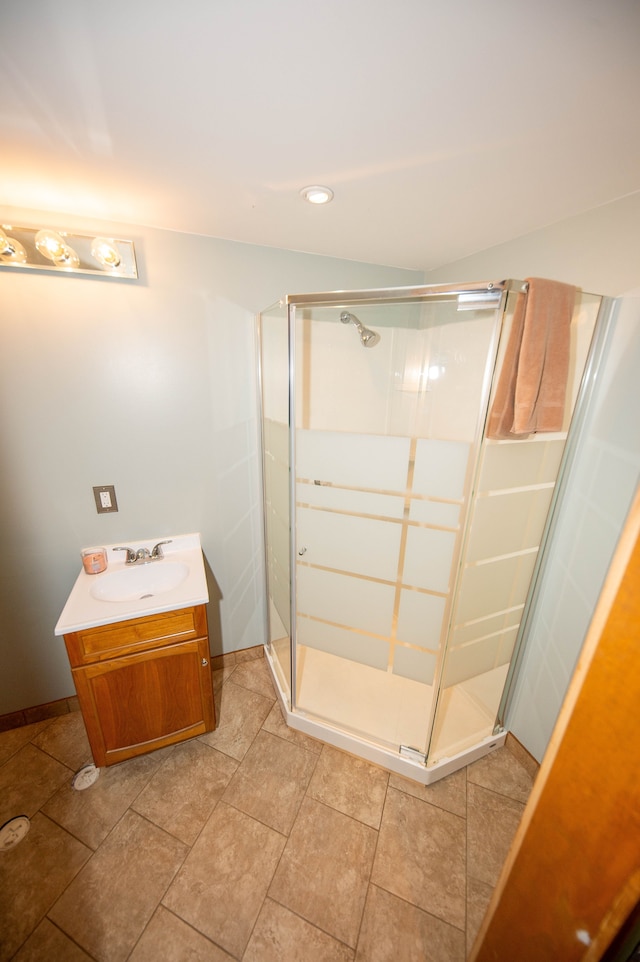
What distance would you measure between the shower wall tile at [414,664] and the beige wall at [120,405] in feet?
4.03

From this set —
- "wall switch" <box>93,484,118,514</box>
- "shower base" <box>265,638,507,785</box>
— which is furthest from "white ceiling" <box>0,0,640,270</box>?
"shower base" <box>265,638,507,785</box>

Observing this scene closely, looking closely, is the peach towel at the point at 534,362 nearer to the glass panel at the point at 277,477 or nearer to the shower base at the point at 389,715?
the glass panel at the point at 277,477

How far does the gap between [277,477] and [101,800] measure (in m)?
1.65

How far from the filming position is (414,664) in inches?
66.9

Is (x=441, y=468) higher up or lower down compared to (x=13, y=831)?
higher up

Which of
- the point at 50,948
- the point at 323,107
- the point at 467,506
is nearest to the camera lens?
the point at 323,107

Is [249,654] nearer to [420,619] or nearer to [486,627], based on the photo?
[420,619]

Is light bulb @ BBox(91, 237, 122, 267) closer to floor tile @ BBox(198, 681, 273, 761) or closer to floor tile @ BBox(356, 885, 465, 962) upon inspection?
floor tile @ BBox(198, 681, 273, 761)

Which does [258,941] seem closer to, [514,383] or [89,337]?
[514,383]

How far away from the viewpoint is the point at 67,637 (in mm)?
1283

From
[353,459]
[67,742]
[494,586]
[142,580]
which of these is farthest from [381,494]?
[67,742]

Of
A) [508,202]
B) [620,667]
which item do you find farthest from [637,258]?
[620,667]

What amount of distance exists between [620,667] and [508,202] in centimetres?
152

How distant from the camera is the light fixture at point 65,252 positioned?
129 centimetres
